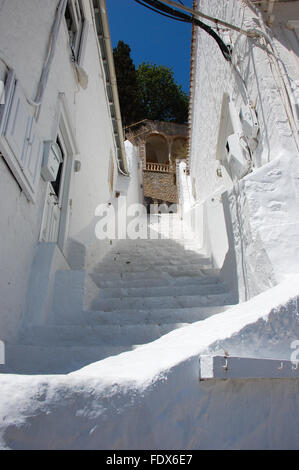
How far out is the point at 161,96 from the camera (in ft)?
104

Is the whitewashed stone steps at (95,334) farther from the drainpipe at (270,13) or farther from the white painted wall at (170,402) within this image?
the drainpipe at (270,13)

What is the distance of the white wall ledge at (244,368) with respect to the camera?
5.53 feet

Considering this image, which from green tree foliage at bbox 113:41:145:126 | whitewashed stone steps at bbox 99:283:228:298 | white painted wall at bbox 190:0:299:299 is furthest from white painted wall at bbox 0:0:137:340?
green tree foliage at bbox 113:41:145:126

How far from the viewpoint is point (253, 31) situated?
4273mm

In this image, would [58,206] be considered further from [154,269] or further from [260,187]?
[260,187]

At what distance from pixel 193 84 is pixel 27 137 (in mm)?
8100

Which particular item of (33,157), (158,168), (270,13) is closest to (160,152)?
(158,168)

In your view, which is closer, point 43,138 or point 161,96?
point 43,138

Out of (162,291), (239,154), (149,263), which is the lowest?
(162,291)

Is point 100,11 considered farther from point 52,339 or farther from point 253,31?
point 52,339

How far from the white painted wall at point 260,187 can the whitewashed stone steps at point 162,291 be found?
A: 0.72ft

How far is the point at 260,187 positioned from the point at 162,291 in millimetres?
1660

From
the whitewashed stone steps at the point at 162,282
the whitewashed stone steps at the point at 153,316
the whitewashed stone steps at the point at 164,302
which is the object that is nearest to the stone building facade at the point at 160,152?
the whitewashed stone steps at the point at 162,282

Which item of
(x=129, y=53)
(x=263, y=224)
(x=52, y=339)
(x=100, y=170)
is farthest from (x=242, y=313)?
(x=129, y=53)
